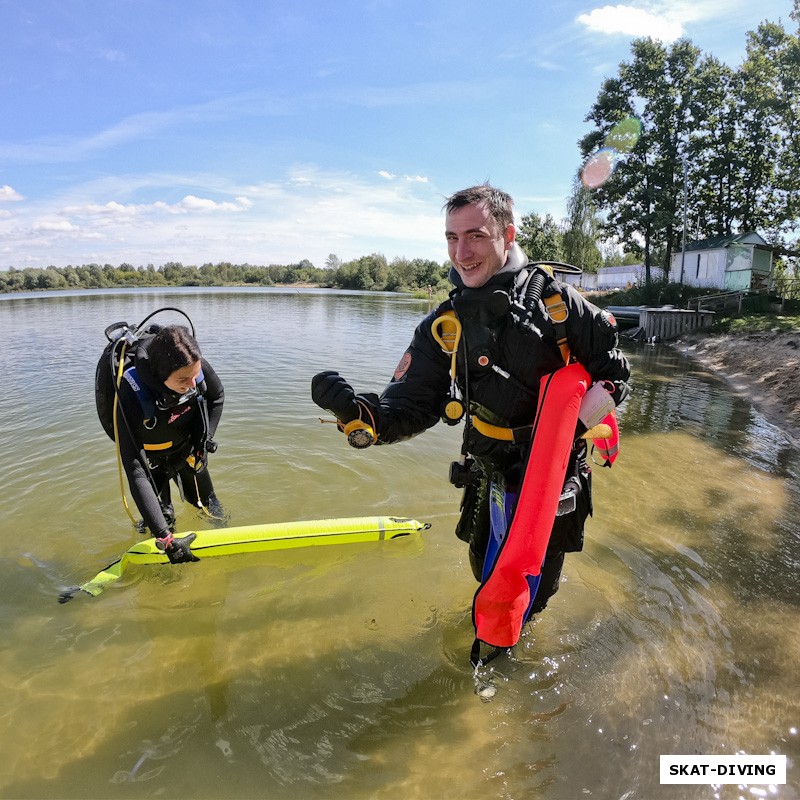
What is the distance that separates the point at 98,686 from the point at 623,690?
11.2ft

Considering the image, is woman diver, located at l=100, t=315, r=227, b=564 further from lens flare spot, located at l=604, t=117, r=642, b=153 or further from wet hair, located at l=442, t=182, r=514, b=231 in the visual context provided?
lens flare spot, located at l=604, t=117, r=642, b=153

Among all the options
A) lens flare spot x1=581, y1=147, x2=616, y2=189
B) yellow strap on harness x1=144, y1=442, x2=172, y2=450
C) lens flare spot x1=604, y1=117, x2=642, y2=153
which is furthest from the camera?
lens flare spot x1=581, y1=147, x2=616, y2=189

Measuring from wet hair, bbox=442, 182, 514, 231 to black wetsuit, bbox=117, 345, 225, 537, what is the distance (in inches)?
105

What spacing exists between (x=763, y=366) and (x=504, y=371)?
50.5 ft

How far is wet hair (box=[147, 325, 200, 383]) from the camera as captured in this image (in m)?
3.58

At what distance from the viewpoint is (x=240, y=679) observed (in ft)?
10.7

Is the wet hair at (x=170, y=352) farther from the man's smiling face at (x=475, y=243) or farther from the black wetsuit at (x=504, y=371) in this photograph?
the man's smiling face at (x=475, y=243)

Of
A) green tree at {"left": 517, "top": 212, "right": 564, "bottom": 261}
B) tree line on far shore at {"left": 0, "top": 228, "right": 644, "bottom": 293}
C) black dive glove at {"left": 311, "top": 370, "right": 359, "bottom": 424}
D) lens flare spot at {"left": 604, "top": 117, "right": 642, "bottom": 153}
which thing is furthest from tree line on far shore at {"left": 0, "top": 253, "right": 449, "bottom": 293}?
black dive glove at {"left": 311, "top": 370, "right": 359, "bottom": 424}

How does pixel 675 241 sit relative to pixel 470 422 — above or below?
above

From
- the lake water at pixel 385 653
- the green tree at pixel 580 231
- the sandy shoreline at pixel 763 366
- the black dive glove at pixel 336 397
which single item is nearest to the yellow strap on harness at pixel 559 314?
the black dive glove at pixel 336 397

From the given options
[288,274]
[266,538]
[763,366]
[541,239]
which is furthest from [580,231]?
[288,274]

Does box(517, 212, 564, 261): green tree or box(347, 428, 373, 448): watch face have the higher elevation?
box(517, 212, 564, 261): green tree

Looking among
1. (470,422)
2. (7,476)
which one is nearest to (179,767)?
(470,422)

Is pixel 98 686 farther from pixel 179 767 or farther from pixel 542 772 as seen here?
pixel 542 772
